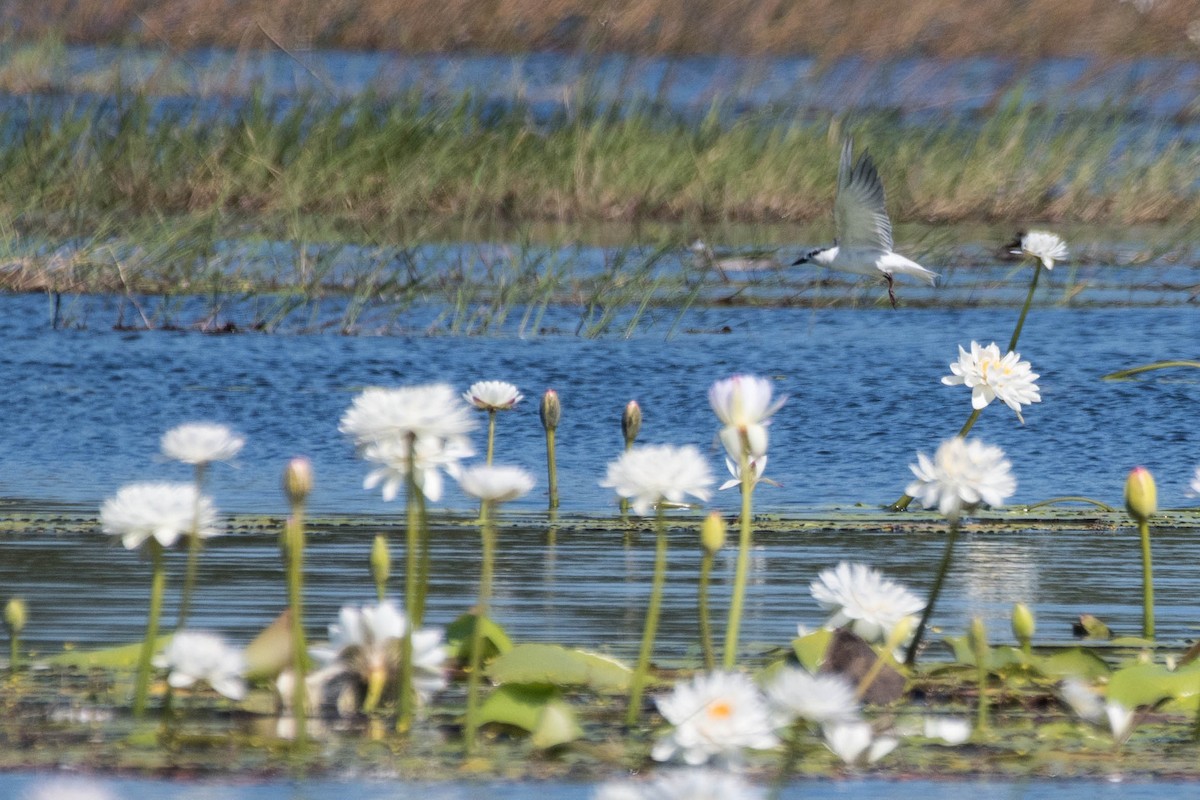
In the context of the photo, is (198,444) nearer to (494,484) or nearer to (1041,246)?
(494,484)

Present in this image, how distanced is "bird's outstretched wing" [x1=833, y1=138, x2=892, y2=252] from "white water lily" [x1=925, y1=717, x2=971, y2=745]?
5017 millimetres

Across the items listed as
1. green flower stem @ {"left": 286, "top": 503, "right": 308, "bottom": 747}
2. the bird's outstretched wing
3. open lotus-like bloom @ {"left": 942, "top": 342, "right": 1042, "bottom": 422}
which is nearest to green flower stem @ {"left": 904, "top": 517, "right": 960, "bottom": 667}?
open lotus-like bloom @ {"left": 942, "top": 342, "right": 1042, "bottom": 422}

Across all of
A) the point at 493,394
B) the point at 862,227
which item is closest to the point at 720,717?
the point at 493,394

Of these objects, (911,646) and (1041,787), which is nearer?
(1041,787)

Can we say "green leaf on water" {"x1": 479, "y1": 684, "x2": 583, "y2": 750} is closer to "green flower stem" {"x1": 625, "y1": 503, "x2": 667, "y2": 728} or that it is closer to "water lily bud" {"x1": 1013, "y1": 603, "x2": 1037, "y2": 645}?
"green flower stem" {"x1": 625, "y1": 503, "x2": 667, "y2": 728}

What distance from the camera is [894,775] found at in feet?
9.46

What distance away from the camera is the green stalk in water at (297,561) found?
281cm

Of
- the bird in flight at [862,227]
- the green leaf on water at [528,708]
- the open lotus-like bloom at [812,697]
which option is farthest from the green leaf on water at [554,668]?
the bird in flight at [862,227]

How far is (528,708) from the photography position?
120 inches

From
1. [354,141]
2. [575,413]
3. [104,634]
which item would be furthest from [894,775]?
[354,141]

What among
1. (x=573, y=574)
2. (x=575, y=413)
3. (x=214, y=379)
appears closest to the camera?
(x=573, y=574)

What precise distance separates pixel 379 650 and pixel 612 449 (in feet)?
12.4

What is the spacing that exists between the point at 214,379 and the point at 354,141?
4485mm

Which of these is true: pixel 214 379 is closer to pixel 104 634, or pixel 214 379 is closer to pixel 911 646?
pixel 104 634
